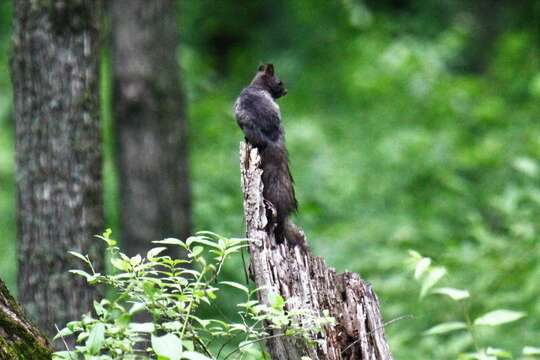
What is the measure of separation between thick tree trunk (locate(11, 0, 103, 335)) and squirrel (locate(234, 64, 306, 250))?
0.83 m

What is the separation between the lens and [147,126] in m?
7.41

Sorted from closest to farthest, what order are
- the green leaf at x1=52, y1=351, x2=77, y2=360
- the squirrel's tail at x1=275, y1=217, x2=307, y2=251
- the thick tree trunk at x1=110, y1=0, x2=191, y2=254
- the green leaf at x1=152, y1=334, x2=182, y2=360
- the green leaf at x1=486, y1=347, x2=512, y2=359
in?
the green leaf at x1=152, y1=334, x2=182, y2=360
the green leaf at x1=52, y1=351, x2=77, y2=360
the green leaf at x1=486, y1=347, x2=512, y2=359
the squirrel's tail at x1=275, y1=217, x2=307, y2=251
the thick tree trunk at x1=110, y1=0, x2=191, y2=254

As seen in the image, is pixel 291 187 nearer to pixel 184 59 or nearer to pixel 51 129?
pixel 51 129

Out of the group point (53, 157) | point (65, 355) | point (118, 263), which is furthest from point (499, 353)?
point (53, 157)

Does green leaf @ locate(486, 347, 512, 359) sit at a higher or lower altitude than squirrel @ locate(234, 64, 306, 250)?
lower

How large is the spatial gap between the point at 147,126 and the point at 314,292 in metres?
4.28

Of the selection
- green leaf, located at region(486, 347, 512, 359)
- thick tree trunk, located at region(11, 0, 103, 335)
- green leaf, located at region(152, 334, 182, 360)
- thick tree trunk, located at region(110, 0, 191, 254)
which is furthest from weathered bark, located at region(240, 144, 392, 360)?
thick tree trunk, located at region(110, 0, 191, 254)

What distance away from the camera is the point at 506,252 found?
7020mm

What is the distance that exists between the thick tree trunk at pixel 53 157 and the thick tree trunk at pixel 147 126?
2.82m

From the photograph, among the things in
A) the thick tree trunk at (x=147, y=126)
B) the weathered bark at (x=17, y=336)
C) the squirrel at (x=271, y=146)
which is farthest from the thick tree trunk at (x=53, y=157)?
the thick tree trunk at (x=147, y=126)

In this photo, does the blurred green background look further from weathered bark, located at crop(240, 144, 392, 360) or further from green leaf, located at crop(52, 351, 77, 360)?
green leaf, located at crop(52, 351, 77, 360)

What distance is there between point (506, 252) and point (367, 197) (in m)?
3.40

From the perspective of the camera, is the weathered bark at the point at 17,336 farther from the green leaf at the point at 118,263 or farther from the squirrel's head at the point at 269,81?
the squirrel's head at the point at 269,81

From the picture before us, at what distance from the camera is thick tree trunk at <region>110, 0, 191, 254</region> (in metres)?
7.39
